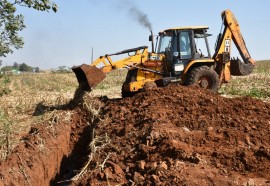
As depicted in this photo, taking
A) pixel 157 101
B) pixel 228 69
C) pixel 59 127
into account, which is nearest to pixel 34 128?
pixel 59 127

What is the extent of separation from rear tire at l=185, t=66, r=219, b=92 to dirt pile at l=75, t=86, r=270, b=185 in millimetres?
1969

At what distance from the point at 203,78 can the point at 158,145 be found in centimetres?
596

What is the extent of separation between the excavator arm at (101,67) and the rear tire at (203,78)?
1489mm

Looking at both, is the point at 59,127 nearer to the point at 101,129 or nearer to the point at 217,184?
the point at 101,129

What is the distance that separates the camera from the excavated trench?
516 cm

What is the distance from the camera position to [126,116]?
8703 mm

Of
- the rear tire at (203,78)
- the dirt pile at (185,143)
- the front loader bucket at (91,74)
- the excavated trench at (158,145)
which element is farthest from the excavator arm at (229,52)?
the front loader bucket at (91,74)

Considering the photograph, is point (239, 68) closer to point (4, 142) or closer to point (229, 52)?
point (229, 52)

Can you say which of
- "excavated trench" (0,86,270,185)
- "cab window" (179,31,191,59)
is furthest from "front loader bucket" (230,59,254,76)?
"excavated trench" (0,86,270,185)

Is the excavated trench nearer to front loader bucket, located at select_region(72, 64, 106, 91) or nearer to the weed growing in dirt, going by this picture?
the weed growing in dirt

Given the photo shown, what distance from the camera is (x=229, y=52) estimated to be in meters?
12.7

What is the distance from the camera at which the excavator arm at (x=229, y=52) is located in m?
12.5

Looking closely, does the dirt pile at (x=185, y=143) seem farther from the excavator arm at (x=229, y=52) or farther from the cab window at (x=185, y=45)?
the excavator arm at (x=229, y=52)

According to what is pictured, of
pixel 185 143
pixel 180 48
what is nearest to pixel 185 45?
pixel 180 48
